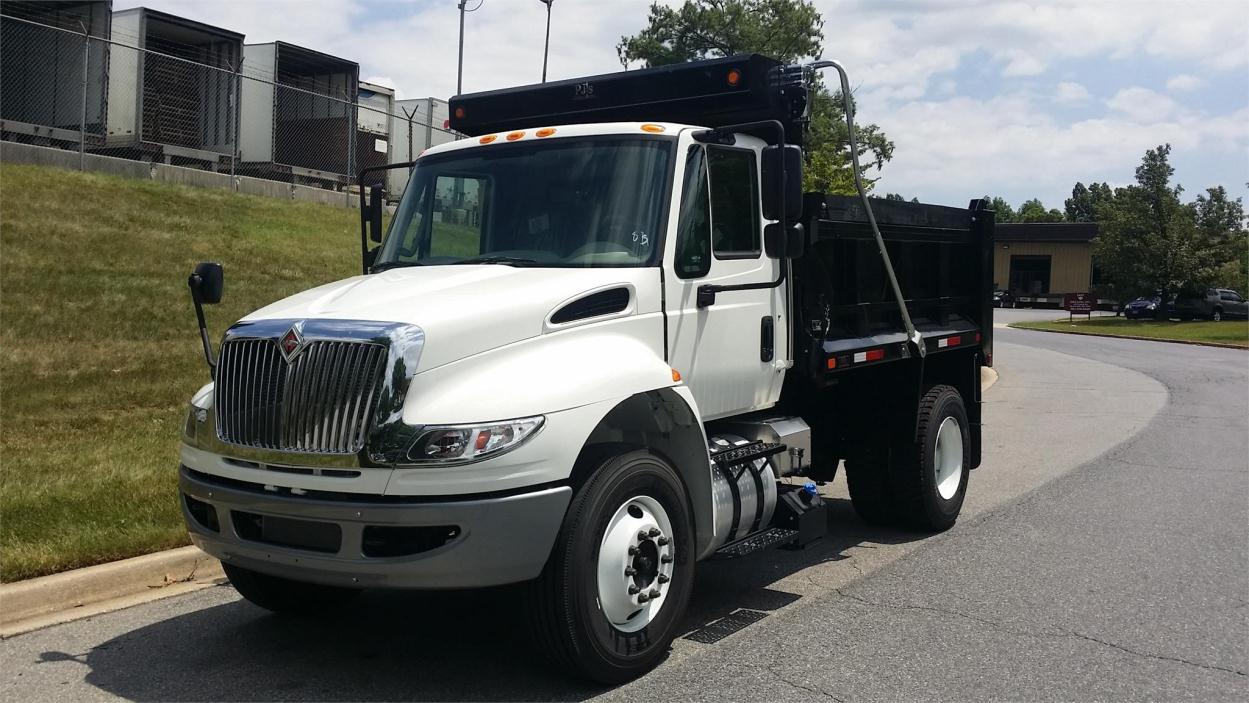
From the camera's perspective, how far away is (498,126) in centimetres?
695

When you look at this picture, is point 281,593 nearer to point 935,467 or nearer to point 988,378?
point 935,467

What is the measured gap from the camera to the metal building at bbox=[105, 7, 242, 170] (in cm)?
1881

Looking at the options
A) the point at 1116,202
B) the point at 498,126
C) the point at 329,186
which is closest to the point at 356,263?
the point at 329,186

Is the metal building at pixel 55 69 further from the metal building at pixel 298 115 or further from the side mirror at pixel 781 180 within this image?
the side mirror at pixel 781 180

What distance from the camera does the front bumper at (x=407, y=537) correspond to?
4328 mm

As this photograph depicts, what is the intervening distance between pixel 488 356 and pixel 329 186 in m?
19.8

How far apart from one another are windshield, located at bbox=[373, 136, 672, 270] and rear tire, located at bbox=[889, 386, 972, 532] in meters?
3.24

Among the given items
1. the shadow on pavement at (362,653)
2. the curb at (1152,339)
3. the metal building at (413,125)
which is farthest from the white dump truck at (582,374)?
the curb at (1152,339)

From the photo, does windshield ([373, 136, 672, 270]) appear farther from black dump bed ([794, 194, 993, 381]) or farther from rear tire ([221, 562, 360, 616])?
rear tire ([221, 562, 360, 616])

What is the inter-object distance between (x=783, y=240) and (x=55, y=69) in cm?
1657

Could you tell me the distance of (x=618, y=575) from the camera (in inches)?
190

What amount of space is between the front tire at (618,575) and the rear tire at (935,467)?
294 centimetres

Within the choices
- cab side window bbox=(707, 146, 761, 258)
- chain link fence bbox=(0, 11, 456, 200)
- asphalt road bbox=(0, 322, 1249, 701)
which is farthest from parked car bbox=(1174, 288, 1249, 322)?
cab side window bbox=(707, 146, 761, 258)

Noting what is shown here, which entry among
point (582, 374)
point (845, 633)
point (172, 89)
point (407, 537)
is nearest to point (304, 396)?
point (407, 537)
